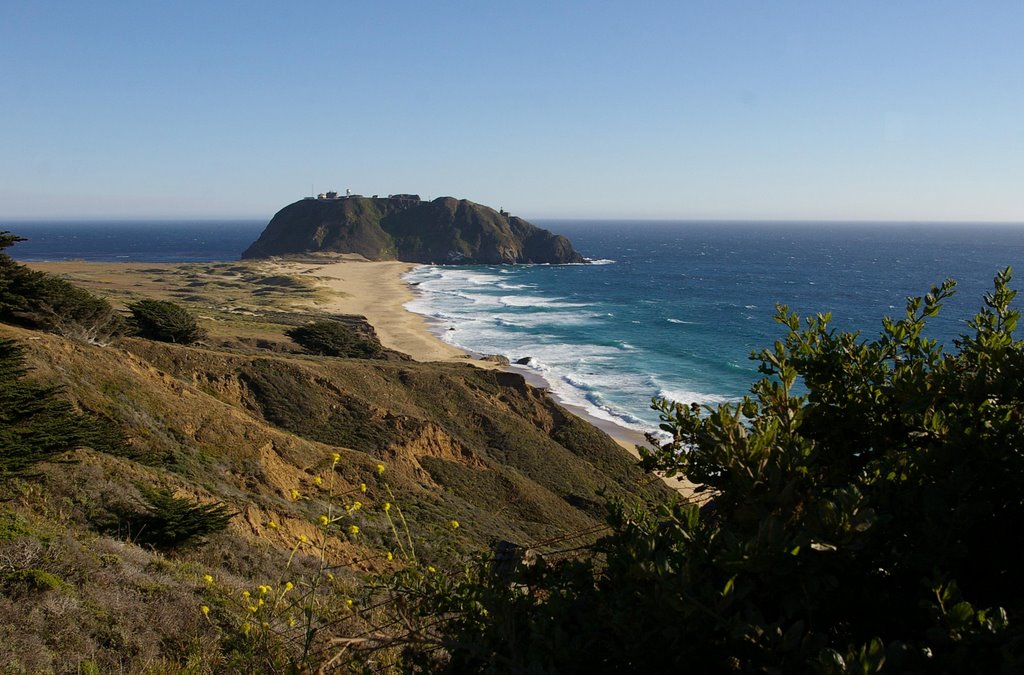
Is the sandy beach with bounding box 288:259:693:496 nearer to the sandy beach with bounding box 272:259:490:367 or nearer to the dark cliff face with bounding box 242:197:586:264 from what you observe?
the sandy beach with bounding box 272:259:490:367

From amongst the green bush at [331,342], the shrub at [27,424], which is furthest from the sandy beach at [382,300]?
the shrub at [27,424]

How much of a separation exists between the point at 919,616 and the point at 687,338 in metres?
64.2

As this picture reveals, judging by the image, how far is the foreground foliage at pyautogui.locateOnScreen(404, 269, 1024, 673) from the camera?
9.18 feet

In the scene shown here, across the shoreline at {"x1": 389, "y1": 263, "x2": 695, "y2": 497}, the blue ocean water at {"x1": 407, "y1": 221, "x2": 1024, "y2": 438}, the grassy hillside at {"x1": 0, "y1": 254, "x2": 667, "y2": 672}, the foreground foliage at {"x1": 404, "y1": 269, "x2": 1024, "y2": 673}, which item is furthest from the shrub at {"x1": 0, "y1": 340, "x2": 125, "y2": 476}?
the blue ocean water at {"x1": 407, "y1": 221, "x2": 1024, "y2": 438}

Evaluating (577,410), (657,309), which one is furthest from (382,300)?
(577,410)

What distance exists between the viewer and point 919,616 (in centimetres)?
315

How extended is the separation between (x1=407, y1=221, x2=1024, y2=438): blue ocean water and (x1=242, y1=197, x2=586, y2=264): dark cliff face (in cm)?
1292

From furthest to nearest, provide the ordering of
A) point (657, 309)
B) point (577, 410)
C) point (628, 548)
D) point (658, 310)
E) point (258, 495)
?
point (657, 309)
point (658, 310)
point (577, 410)
point (258, 495)
point (628, 548)

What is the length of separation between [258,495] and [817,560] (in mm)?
15399

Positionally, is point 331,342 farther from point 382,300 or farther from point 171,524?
point 382,300

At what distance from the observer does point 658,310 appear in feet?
277

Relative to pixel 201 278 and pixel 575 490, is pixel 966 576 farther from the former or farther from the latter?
pixel 201 278

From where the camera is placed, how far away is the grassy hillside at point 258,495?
652cm

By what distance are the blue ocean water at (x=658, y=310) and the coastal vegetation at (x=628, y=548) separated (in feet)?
36.2
